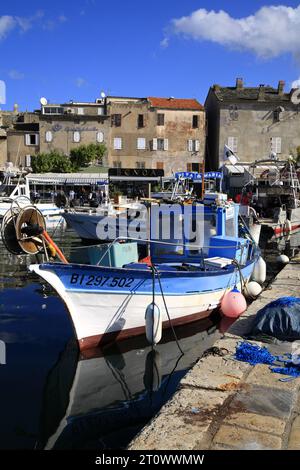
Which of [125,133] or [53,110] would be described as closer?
[125,133]

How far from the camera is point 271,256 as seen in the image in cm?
2172

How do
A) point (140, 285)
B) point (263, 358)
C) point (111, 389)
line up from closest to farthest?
1. point (263, 358)
2. point (111, 389)
3. point (140, 285)

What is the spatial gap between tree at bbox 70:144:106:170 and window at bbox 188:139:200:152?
9113mm

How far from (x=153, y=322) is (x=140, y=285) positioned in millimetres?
834

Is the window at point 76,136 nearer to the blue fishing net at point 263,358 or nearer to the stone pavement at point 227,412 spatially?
the blue fishing net at point 263,358

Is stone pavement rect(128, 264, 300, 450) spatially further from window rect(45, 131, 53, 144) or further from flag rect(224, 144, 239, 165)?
window rect(45, 131, 53, 144)

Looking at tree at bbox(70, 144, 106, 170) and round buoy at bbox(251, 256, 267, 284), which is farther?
tree at bbox(70, 144, 106, 170)

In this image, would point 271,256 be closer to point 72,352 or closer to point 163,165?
point 72,352

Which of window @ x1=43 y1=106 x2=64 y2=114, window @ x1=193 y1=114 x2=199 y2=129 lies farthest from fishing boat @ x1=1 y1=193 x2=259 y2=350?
window @ x1=43 y1=106 x2=64 y2=114

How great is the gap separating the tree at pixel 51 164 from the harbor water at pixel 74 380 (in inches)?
1421

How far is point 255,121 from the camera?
47.9 m

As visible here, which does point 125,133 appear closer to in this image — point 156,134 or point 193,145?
point 156,134

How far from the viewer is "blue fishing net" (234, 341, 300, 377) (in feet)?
20.0

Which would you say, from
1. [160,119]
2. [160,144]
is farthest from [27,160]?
[160,119]
